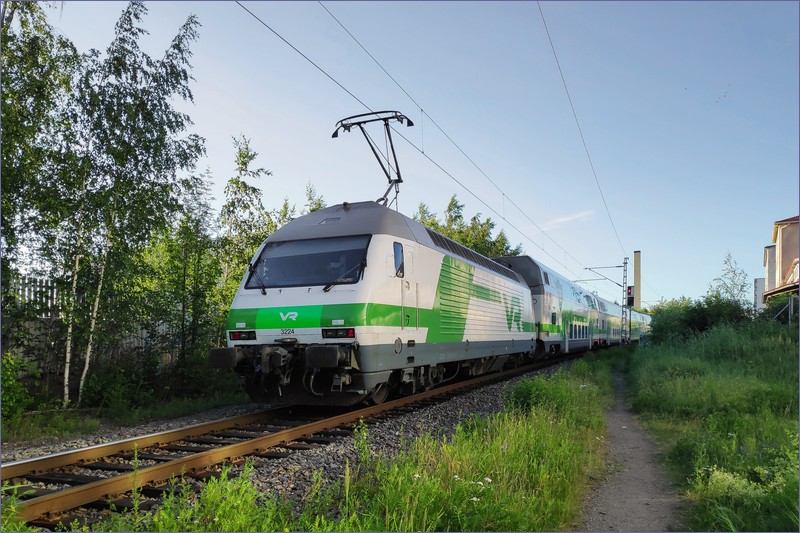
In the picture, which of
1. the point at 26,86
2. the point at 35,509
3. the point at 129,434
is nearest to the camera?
the point at 35,509

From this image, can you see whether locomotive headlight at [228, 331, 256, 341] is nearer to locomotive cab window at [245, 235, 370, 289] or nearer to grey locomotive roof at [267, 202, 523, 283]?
locomotive cab window at [245, 235, 370, 289]

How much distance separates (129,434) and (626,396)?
439 inches

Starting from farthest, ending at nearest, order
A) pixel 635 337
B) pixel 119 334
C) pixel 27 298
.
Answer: pixel 635 337
pixel 119 334
pixel 27 298

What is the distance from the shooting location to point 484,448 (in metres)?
6.20

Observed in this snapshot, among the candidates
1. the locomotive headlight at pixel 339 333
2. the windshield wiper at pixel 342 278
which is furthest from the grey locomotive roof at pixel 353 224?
the locomotive headlight at pixel 339 333

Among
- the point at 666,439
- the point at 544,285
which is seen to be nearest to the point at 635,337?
the point at 544,285

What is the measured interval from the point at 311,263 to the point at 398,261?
4.90ft

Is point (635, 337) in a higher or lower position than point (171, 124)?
lower

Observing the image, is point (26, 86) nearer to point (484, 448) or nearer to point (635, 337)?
point (484, 448)

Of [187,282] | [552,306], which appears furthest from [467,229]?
[187,282]

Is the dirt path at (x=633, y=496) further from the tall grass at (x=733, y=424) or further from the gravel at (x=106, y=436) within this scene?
the gravel at (x=106, y=436)

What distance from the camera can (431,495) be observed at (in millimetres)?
4523

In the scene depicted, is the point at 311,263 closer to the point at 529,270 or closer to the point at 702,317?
the point at 529,270

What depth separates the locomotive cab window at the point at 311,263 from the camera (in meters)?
9.12
